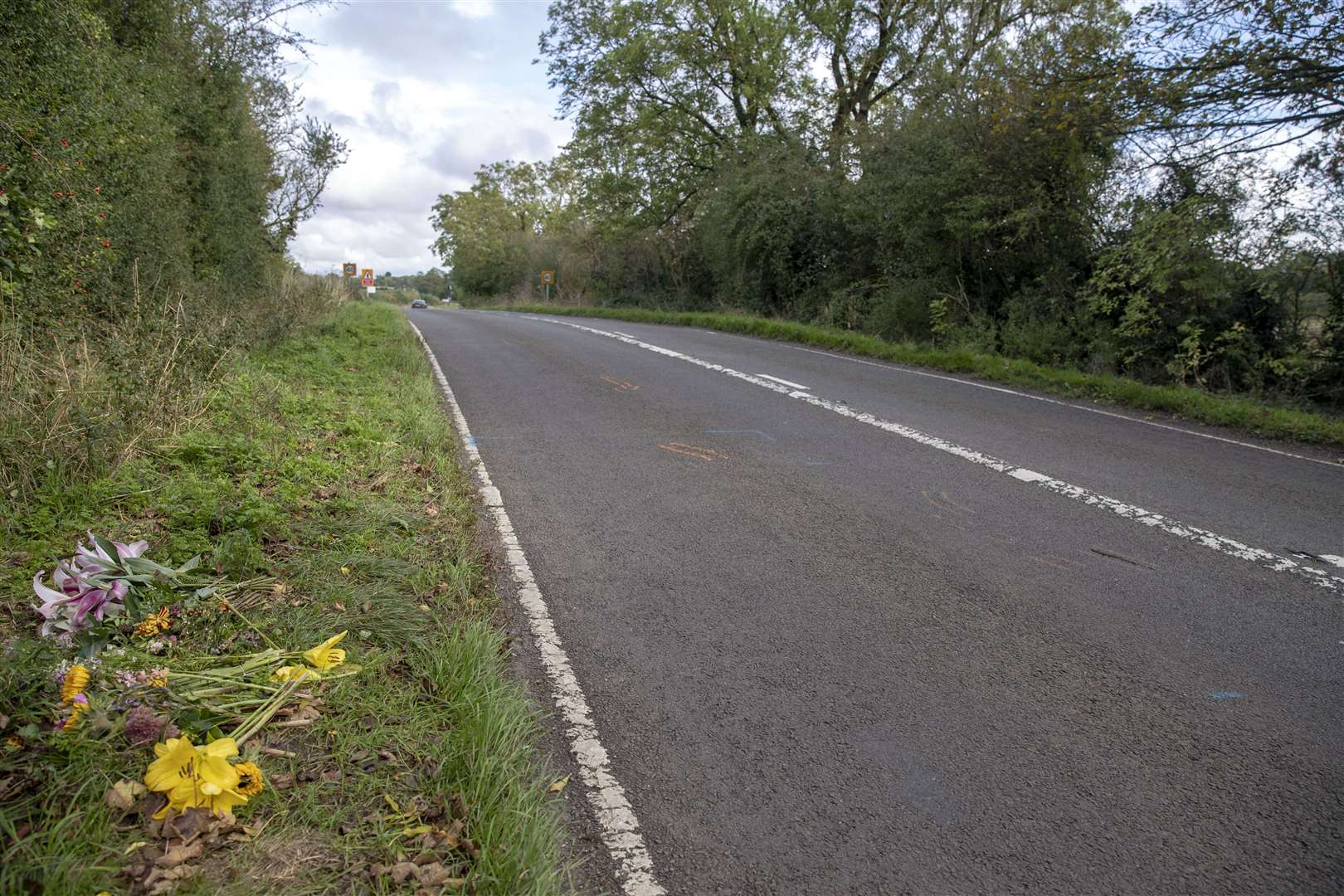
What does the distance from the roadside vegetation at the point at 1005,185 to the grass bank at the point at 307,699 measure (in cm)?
871

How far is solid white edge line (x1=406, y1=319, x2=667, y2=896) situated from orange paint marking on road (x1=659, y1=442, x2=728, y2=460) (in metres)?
2.27

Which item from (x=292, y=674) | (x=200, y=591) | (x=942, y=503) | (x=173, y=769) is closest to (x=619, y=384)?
(x=942, y=503)

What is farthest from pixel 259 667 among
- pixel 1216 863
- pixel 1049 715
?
pixel 1216 863

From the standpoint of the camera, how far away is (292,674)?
2988 mm

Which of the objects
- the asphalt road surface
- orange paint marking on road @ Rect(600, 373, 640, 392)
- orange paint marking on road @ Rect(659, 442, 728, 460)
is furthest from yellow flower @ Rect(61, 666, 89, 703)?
orange paint marking on road @ Rect(600, 373, 640, 392)

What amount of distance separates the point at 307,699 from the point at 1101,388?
1025 cm

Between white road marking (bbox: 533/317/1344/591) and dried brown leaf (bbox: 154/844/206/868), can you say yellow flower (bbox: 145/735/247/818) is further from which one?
white road marking (bbox: 533/317/1344/591)

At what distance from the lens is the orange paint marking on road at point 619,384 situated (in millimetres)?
10305

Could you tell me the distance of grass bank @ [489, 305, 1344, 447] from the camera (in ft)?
27.5

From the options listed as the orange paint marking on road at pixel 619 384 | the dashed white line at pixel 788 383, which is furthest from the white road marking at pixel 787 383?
the orange paint marking on road at pixel 619 384

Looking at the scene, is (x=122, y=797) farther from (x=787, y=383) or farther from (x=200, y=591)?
(x=787, y=383)

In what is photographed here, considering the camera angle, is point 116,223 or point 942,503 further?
point 116,223

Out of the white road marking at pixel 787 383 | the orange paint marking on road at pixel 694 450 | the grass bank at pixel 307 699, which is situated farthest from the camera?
the white road marking at pixel 787 383

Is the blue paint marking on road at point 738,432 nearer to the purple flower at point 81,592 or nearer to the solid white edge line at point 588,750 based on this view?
the solid white edge line at point 588,750
